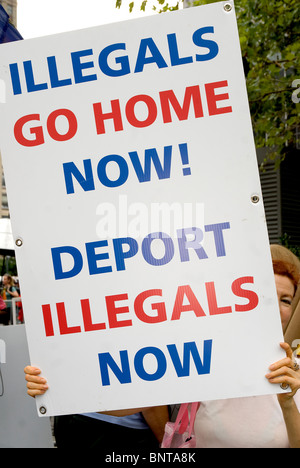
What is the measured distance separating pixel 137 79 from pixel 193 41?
8.2 inches

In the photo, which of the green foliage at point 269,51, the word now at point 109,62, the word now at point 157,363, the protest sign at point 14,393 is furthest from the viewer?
the green foliage at point 269,51

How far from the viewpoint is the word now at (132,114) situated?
71.2 inches

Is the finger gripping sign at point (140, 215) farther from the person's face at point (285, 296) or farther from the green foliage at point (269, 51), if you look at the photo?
the green foliage at point (269, 51)

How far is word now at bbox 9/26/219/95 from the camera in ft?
6.00

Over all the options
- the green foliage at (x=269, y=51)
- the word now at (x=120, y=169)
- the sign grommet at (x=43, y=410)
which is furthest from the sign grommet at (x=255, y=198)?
the green foliage at (x=269, y=51)

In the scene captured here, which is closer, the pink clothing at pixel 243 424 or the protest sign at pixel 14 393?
the pink clothing at pixel 243 424

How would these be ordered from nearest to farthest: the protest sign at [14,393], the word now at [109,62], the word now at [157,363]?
the word now at [157,363]
the word now at [109,62]
the protest sign at [14,393]

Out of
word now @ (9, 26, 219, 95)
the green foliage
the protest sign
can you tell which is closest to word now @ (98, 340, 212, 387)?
word now @ (9, 26, 219, 95)

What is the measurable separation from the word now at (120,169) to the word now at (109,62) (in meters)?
0.27

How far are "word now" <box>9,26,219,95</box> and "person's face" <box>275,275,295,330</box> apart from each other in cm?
83

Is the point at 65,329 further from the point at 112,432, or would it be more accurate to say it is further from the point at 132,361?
the point at 112,432

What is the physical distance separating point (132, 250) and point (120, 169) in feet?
0.84

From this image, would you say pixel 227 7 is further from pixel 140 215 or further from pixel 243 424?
pixel 243 424

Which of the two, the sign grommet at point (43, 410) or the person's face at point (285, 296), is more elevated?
the person's face at point (285, 296)
